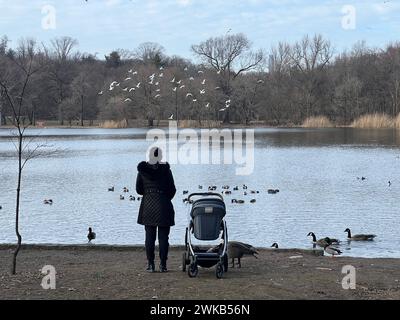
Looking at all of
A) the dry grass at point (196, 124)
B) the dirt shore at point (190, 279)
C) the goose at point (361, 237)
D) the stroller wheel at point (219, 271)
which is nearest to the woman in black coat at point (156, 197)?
the dirt shore at point (190, 279)

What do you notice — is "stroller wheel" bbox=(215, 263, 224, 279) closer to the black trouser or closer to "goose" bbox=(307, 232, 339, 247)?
the black trouser

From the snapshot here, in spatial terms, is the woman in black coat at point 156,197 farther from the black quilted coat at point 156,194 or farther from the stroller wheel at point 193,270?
the stroller wheel at point 193,270

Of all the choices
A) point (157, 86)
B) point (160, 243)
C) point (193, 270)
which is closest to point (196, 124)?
point (157, 86)

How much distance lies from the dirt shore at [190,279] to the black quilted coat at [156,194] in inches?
26.0

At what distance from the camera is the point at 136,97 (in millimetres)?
75500

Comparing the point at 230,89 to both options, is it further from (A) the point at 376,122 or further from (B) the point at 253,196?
(B) the point at 253,196

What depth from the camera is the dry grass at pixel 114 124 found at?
7694 cm

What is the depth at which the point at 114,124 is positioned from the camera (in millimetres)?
77500

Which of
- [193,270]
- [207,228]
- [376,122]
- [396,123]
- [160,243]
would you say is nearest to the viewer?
[193,270]

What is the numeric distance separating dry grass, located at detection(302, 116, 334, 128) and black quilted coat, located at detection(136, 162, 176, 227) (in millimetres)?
65094

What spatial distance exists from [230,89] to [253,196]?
195ft

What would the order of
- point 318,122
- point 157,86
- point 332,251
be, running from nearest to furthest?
point 332,251 → point 318,122 → point 157,86
